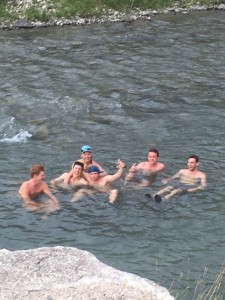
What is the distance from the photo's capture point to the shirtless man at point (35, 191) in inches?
540

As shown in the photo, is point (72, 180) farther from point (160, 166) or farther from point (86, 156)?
point (160, 166)

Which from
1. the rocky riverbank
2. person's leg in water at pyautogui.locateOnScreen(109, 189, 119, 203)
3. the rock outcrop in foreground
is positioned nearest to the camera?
the rock outcrop in foreground

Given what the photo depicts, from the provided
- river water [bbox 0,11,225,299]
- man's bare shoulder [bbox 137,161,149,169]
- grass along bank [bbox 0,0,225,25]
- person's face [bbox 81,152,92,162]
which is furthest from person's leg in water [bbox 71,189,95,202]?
grass along bank [bbox 0,0,225,25]

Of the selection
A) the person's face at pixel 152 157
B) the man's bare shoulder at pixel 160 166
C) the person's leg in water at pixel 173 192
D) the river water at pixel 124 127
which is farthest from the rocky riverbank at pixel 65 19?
the person's leg in water at pixel 173 192

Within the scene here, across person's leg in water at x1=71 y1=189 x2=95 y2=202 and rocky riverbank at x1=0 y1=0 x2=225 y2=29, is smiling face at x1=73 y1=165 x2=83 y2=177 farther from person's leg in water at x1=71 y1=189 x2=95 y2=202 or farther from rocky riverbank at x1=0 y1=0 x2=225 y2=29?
rocky riverbank at x1=0 y1=0 x2=225 y2=29

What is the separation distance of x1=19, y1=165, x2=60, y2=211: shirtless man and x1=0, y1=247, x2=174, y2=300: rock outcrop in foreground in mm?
7365

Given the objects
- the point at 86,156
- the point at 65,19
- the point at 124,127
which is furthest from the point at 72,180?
the point at 65,19

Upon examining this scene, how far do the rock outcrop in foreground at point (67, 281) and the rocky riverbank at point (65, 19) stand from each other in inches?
1130

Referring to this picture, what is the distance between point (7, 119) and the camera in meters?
19.6

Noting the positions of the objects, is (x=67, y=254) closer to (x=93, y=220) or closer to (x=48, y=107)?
(x=93, y=220)

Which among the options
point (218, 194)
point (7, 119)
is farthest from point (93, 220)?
point (7, 119)

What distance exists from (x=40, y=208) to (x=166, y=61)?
13863 millimetres

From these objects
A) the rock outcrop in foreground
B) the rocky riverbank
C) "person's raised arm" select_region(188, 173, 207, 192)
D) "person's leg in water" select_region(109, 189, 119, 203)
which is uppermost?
the rocky riverbank

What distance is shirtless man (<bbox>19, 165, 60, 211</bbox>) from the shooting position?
13711 millimetres
